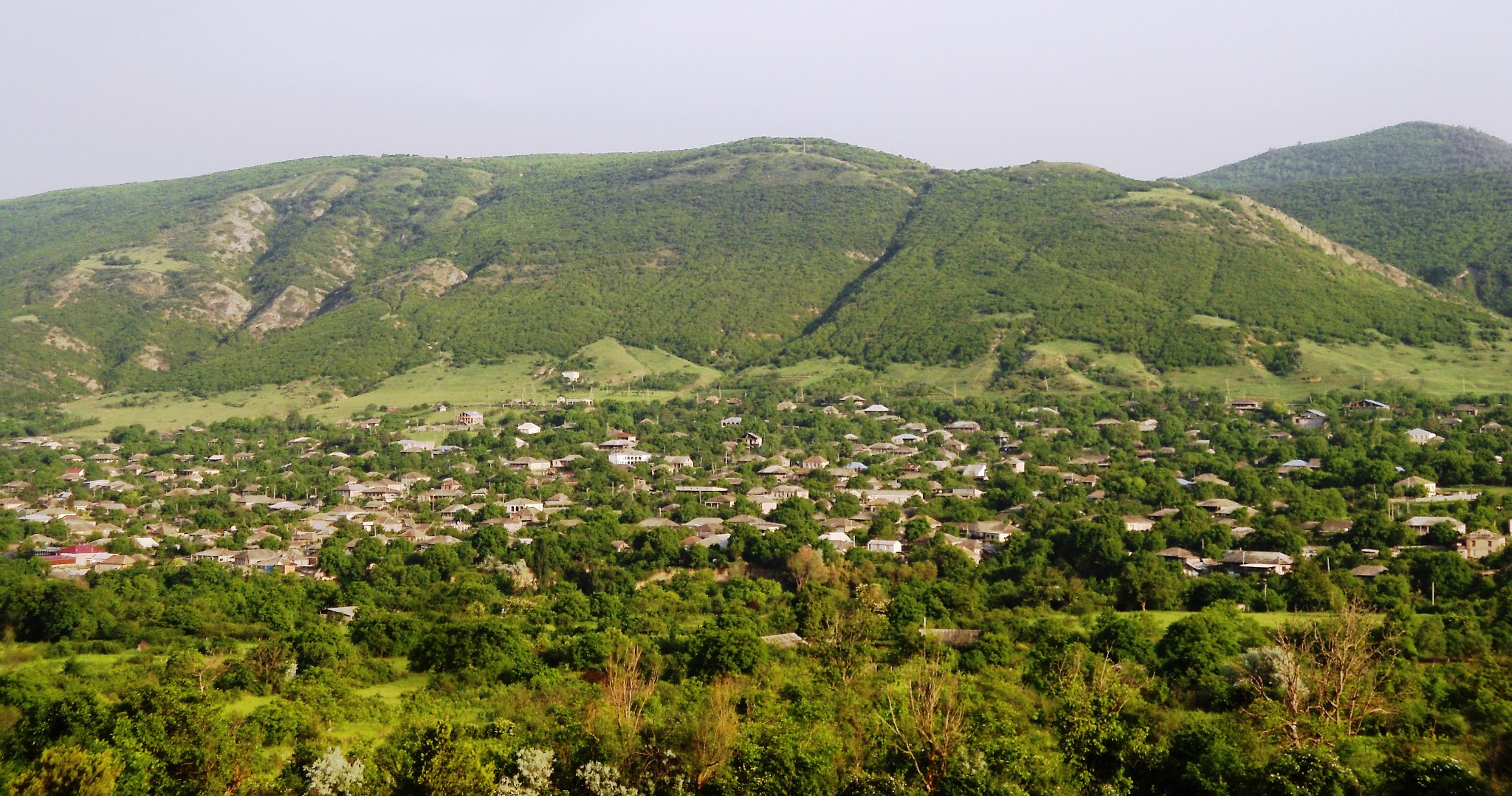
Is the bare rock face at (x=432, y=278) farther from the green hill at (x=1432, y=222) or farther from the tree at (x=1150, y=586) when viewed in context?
the tree at (x=1150, y=586)

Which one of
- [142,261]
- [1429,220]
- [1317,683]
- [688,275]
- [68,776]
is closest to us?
[68,776]

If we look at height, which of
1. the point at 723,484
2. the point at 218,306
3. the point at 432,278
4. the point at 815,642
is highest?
the point at 432,278

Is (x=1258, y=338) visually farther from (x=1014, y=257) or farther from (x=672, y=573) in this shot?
(x=672, y=573)

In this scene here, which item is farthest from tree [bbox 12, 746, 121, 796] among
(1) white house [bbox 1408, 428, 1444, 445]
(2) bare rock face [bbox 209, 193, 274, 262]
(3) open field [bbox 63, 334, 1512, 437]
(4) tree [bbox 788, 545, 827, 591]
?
(2) bare rock face [bbox 209, 193, 274, 262]

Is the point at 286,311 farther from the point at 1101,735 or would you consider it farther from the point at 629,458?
the point at 1101,735

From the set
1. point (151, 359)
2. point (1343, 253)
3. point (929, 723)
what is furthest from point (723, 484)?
point (151, 359)

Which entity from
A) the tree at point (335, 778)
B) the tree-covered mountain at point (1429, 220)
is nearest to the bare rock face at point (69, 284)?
the tree at point (335, 778)
